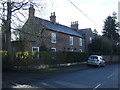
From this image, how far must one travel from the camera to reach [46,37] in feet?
65.0

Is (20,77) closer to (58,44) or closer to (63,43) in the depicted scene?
(58,44)

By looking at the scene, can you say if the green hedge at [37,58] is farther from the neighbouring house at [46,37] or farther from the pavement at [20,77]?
the pavement at [20,77]

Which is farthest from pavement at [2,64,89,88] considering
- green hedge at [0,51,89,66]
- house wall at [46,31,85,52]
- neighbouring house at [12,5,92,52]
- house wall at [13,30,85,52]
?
house wall at [46,31,85,52]

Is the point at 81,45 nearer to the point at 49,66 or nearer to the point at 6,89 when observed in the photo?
the point at 49,66

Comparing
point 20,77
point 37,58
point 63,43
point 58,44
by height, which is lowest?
point 20,77

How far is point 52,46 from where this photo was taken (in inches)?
1116

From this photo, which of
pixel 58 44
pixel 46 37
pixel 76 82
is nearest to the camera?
pixel 76 82

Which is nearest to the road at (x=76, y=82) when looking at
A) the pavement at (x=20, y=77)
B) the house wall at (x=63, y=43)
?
the pavement at (x=20, y=77)

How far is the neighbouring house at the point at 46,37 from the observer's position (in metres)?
19.0

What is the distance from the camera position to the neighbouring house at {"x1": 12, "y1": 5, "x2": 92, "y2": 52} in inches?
747

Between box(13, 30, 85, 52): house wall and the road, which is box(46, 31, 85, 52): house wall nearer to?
box(13, 30, 85, 52): house wall

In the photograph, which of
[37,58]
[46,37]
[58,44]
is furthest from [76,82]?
[58,44]

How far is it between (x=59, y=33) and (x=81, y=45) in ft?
35.2

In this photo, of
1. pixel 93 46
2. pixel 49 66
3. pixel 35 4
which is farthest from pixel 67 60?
pixel 93 46
